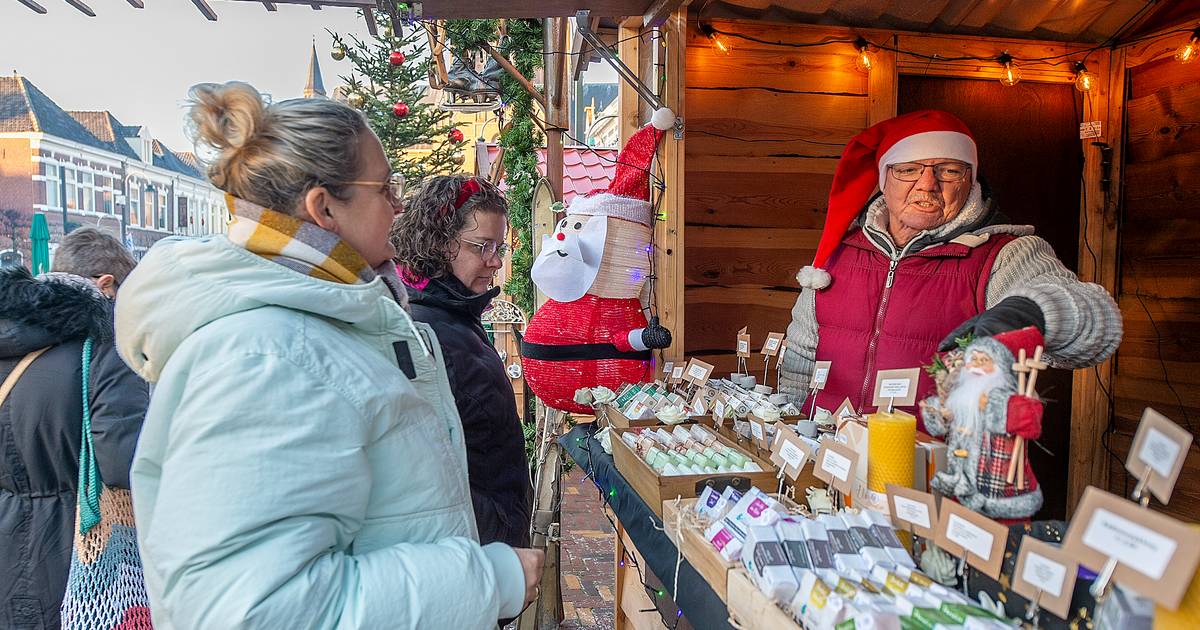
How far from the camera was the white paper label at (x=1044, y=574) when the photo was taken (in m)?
0.95

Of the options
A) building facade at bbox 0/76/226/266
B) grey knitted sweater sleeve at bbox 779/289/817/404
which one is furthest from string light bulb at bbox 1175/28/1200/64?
building facade at bbox 0/76/226/266

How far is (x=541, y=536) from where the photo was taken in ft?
11.4

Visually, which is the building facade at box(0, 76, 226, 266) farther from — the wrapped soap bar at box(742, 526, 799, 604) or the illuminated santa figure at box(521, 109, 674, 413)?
the wrapped soap bar at box(742, 526, 799, 604)

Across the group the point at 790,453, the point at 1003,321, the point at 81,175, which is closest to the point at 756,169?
the point at 790,453

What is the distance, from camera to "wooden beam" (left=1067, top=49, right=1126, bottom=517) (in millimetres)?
3699

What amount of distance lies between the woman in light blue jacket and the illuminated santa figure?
2011mm

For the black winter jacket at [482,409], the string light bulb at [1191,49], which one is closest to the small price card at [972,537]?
the black winter jacket at [482,409]

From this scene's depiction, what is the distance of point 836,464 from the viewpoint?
1.42m

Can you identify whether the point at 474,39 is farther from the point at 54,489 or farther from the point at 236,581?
the point at 236,581

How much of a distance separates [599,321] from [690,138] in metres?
1.01

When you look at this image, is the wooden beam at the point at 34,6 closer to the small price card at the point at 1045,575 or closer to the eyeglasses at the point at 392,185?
the eyeglasses at the point at 392,185

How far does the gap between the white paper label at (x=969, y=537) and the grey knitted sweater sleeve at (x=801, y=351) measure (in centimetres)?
149

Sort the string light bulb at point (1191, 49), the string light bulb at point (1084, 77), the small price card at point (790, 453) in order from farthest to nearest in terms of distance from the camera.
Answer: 1. the string light bulb at point (1084, 77)
2. the string light bulb at point (1191, 49)
3. the small price card at point (790, 453)

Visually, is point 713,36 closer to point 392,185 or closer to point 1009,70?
point 1009,70
